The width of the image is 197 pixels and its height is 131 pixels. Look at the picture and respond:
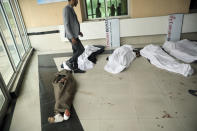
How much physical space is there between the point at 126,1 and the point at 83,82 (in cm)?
256

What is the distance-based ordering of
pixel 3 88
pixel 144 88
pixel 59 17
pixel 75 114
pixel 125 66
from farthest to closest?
pixel 59 17 < pixel 125 66 < pixel 144 88 < pixel 3 88 < pixel 75 114

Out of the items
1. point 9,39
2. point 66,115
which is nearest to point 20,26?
point 9,39

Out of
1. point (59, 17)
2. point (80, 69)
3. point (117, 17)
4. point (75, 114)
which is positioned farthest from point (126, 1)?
point (75, 114)

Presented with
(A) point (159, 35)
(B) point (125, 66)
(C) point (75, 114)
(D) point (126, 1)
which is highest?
(D) point (126, 1)

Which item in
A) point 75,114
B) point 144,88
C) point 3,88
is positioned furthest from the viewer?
point 144,88

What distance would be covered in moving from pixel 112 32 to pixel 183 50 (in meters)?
1.72

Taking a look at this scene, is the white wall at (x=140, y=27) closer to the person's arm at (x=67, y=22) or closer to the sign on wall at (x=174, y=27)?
the sign on wall at (x=174, y=27)

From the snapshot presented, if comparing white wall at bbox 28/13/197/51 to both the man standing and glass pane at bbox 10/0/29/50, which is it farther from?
the man standing

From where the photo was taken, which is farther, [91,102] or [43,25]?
[43,25]

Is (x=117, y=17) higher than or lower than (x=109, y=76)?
higher

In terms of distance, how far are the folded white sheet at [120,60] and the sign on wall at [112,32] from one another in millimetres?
623

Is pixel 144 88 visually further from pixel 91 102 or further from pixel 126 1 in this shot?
pixel 126 1

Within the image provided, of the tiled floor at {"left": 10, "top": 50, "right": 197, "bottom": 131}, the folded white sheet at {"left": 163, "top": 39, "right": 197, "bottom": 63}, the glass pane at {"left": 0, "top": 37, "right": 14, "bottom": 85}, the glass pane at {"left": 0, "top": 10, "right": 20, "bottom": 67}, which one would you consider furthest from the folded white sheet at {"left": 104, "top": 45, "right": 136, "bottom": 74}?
the glass pane at {"left": 0, "top": 10, "right": 20, "bottom": 67}

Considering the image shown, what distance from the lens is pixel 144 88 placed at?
2.45 m
